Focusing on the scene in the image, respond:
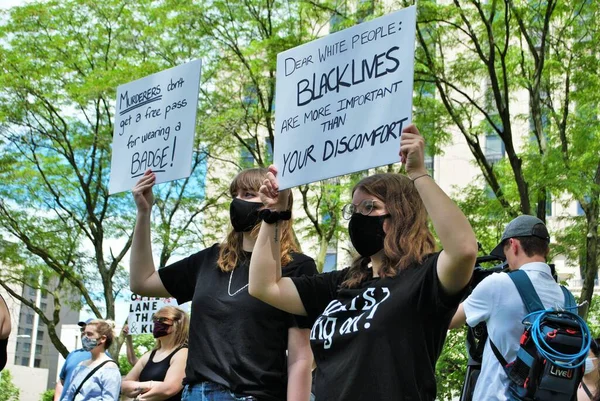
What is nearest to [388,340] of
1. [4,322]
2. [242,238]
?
[242,238]

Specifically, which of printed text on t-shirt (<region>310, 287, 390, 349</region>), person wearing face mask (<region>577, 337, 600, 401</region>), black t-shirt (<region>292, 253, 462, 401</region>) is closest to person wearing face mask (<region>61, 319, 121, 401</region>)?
person wearing face mask (<region>577, 337, 600, 401</region>)

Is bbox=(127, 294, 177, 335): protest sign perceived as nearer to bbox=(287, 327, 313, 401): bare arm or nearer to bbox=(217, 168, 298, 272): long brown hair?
bbox=(217, 168, 298, 272): long brown hair

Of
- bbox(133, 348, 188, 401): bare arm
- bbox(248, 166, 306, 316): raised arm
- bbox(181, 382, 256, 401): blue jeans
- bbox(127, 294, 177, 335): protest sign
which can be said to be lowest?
bbox(181, 382, 256, 401): blue jeans

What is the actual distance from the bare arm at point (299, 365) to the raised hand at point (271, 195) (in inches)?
22.4

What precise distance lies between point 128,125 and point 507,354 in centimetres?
244

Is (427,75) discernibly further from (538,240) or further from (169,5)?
(538,240)

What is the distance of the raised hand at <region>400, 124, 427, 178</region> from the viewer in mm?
3102

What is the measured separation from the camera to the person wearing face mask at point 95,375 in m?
7.65

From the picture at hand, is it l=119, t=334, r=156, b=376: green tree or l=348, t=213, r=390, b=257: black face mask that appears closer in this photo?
l=348, t=213, r=390, b=257: black face mask

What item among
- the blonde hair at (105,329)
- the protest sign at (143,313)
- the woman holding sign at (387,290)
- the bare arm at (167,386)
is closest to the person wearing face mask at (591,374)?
the woman holding sign at (387,290)

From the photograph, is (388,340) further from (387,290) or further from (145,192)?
(145,192)

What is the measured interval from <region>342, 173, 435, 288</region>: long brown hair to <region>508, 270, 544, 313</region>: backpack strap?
1.09 metres

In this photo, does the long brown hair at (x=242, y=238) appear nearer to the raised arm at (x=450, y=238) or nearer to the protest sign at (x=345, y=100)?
the protest sign at (x=345, y=100)

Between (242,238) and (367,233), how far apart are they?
0.97m
